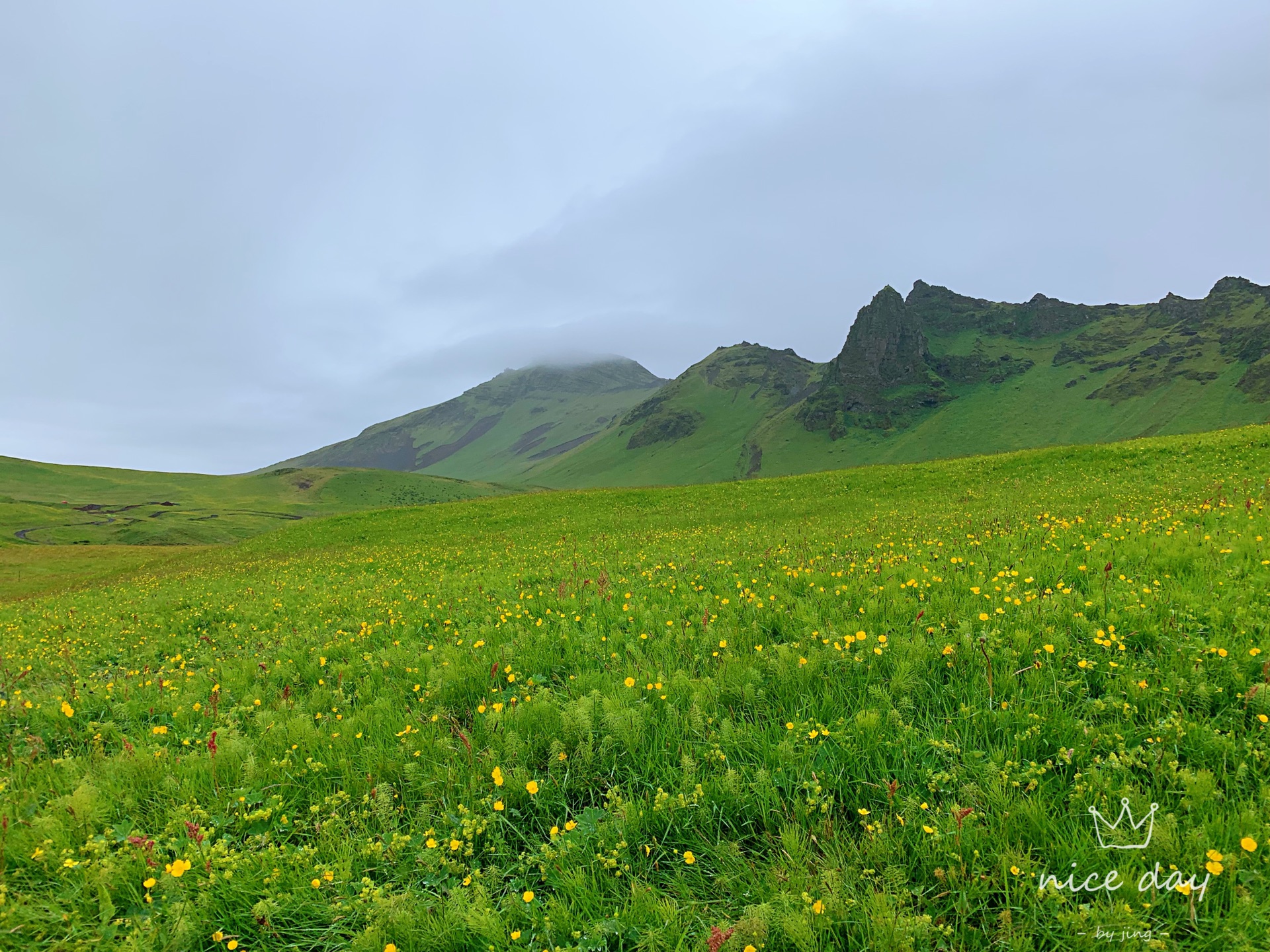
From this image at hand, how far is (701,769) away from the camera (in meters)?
4.19

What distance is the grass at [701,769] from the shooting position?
3014mm

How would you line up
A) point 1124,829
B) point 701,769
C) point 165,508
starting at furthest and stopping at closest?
point 165,508 < point 701,769 < point 1124,829

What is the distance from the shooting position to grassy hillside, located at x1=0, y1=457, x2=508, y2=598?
5216 centimetres

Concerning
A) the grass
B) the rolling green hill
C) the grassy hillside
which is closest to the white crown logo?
the grass

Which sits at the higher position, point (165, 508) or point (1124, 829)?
point (165, 508)

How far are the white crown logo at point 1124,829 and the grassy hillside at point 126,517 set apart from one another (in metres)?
49.3

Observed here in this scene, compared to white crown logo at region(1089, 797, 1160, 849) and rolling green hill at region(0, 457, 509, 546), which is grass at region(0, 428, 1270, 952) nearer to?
white crown logo at region(1089, 797, 1160, 849)

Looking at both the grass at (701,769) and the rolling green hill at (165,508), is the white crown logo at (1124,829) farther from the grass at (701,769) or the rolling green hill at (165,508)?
the rolling green hill at (165,508)

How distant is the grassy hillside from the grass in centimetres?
4282

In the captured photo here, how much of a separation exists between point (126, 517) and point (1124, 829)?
620 ft

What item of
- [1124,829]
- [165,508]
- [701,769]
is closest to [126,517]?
[165,508]

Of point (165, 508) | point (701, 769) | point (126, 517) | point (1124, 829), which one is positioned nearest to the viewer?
point (1124, 829)

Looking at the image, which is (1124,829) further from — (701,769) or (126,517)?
(126,517)

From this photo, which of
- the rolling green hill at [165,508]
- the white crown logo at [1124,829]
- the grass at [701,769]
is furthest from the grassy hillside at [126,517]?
the white crown logo at [1124,829]
